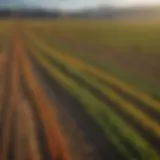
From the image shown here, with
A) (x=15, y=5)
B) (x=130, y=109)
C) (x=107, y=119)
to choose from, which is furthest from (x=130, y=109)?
(x=15, y=5)

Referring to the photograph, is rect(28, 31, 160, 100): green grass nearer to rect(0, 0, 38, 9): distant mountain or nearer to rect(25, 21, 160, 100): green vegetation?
rect(25, 21, 160, 100): green vegetation

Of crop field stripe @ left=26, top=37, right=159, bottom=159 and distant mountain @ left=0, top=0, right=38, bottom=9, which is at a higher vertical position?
distant mountain @ left=0, top=0, right=38, bottom=9

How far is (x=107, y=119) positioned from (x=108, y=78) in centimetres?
22

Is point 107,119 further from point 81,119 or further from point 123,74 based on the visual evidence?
point 123,74

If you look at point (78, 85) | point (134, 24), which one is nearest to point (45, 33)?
point (78, 85)

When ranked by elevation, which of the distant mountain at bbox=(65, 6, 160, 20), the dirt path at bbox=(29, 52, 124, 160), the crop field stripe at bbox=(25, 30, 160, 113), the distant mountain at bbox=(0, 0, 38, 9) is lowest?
the dirt path at bbox=(29, 52, 124, 160)

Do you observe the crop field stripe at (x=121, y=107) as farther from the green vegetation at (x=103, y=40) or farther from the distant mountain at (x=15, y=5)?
the distant mountain at (x=15, y=5)

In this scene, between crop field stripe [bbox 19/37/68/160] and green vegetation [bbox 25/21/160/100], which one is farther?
green vegetation [bbox 25/21/160/100]

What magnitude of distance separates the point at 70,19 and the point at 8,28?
35cm

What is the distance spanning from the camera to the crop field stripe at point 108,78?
157cm

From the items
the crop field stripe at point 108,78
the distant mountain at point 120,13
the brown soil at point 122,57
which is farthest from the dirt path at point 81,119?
the distant mountain at point 120,13

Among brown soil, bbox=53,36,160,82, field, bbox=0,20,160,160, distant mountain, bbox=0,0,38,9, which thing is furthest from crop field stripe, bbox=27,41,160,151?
distant mountain, bbox=0,0,38,9

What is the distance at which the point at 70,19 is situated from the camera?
65.7 inches

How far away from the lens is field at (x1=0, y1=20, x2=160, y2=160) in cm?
154
